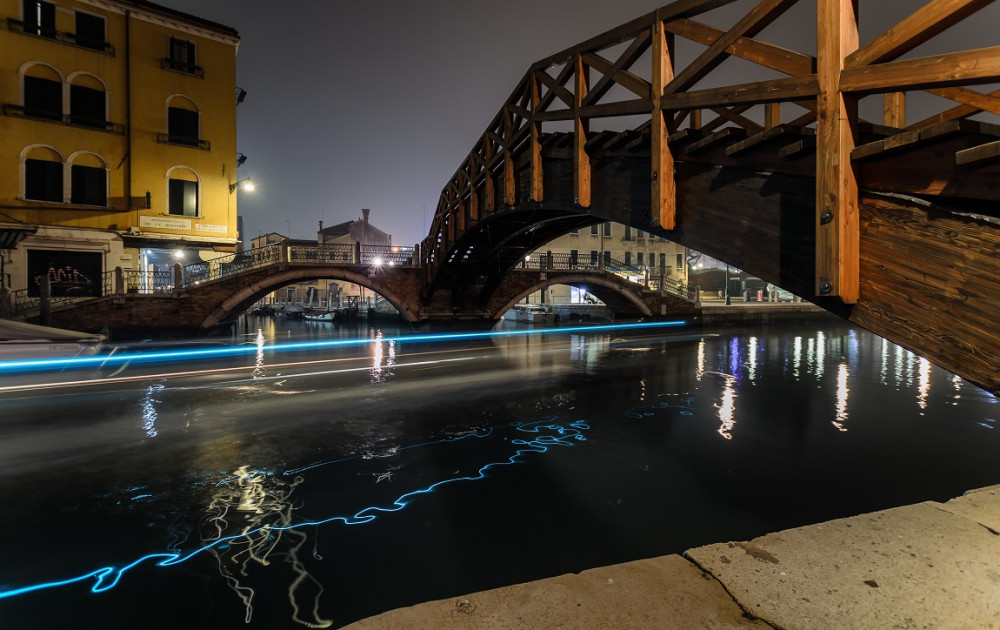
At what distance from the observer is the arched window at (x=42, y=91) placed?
1902cm

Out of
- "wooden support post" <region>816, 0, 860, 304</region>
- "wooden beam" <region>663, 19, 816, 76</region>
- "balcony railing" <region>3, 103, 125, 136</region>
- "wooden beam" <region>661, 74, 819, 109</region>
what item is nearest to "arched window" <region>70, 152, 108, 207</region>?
"balcony railing" <region>3, 103, 125, 136</region>

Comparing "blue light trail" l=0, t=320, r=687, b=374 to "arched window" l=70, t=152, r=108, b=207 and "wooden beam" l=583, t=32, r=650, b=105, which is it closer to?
"arched window" l=70, t=152, r=108, b=207

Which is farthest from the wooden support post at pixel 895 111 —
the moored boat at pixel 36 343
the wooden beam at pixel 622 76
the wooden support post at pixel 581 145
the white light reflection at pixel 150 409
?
the moored boat at pixel 36 343

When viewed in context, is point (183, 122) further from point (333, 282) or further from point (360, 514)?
point (333, 282)

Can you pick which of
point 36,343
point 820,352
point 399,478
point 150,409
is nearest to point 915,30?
point 399,478

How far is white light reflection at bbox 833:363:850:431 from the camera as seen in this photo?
25.0 ft

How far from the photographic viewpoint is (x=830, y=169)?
11.1 ft

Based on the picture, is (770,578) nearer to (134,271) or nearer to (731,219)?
(731,219)

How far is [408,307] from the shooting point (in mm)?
25609

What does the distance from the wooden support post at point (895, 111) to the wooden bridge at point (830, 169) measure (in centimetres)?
2

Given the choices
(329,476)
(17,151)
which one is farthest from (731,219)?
(17,151)

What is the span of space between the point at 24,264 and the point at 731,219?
24511mm

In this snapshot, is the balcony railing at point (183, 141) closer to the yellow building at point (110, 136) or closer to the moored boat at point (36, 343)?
the yellow building at point (110, 136)

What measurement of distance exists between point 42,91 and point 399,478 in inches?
965
